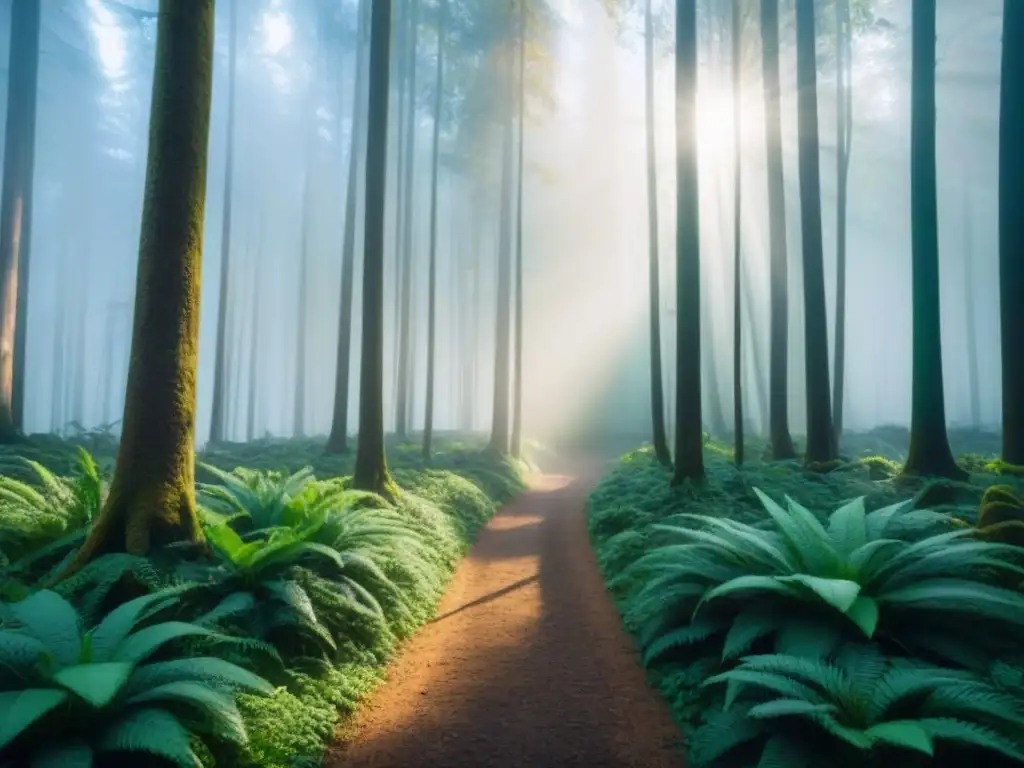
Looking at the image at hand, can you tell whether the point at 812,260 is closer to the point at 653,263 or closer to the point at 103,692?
the point at 653,263

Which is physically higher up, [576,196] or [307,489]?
[576,196]

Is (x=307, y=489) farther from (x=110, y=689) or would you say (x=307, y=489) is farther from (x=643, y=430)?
(x=643, y=430)

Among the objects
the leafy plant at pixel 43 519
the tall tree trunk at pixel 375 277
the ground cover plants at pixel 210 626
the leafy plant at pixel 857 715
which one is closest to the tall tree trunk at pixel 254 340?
the tall tree trunk at pixel 375 277

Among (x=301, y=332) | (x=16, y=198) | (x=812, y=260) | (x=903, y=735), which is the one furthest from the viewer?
(x=301, y=332)

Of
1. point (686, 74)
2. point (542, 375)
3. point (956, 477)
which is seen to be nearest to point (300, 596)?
point (956, 477)

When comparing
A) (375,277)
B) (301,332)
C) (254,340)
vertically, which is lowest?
(375,277)

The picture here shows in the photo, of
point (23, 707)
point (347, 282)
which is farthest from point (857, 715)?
point (347, 282)

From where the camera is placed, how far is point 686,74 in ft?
34.3

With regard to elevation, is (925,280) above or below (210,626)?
above

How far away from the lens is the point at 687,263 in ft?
33.8

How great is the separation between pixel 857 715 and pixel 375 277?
890cm

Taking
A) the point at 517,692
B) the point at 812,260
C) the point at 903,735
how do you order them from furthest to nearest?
the point at 812,260
the point at 517,692
the point at 903,735

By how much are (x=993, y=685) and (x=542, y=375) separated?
154ft

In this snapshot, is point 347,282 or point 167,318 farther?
point 347,282
